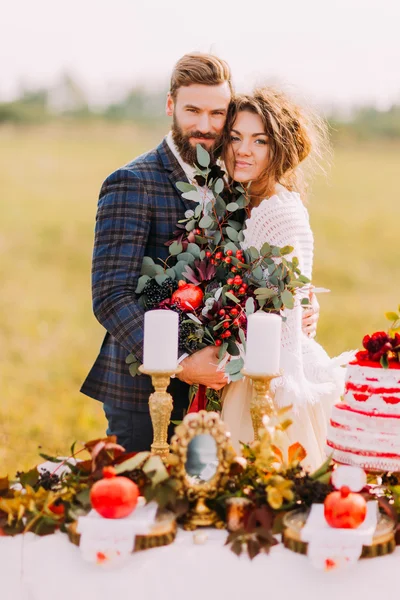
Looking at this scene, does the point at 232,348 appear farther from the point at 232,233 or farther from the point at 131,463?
the point at 131,463

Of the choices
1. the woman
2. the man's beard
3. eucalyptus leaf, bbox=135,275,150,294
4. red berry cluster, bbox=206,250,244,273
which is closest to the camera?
red berry cluster, bbox=206,250,244,273

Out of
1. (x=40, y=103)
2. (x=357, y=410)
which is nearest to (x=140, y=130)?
(x=40, y=103)

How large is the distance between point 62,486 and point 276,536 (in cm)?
57

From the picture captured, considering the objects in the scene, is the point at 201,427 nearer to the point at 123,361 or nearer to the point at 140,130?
the point at 123,361

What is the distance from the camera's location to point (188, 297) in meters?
2.67

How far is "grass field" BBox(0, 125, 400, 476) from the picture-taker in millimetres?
8312

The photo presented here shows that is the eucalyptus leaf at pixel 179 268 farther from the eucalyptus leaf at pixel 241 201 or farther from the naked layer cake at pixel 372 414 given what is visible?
Answer: the naked layer cake at pixel 372 414

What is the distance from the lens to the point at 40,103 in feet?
60.5

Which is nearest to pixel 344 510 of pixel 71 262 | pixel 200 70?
pixel 200 70

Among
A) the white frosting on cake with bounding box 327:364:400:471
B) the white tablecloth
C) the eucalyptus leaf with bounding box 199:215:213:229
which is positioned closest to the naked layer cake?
the white frosting on cake with bounding box 327:364:400:471

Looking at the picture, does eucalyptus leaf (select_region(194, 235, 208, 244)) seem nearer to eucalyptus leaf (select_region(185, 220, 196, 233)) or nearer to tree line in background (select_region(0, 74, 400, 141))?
eucalyptus leaf (select_region(185, 220, 196, 233))

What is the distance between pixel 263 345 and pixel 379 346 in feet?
1.03

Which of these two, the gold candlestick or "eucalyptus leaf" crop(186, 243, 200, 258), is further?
"eucalyptus leaf" crop(186, 243, 200, 258)

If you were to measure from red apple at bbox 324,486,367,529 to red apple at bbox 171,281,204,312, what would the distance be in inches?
34.2
